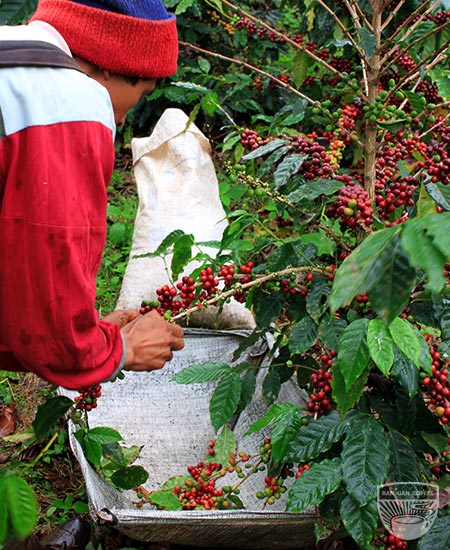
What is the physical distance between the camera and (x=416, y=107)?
1808 mm

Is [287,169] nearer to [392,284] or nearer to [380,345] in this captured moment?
[380,345]

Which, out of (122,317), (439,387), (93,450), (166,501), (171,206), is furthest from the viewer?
(171,206)

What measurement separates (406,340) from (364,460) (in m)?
0.32

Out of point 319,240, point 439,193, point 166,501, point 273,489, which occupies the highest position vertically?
point 439,193

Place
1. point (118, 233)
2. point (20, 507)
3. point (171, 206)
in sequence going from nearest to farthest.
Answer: point (20, 507), point (171, 206), point (118, 233)

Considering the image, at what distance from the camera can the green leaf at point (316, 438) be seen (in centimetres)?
159

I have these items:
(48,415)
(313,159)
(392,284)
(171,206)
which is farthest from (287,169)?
(171,206)

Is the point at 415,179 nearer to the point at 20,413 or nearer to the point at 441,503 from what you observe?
the point at 441,503

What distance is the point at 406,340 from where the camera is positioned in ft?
4.37

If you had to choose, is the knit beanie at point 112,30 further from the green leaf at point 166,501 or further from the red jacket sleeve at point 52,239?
the green leaf at point 166,501

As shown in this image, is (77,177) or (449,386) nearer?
(77,177)

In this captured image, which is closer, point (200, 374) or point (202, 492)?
point (200, 374)

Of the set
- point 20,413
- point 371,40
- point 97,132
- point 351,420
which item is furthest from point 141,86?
point 20,413

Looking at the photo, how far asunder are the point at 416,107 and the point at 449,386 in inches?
28.2
